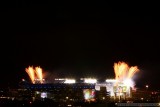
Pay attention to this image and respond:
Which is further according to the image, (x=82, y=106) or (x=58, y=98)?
(x=58, y=98)

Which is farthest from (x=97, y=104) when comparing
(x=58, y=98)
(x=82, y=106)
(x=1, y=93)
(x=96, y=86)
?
(x=1, y=93)

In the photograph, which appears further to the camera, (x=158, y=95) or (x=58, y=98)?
(x=158, y=95)

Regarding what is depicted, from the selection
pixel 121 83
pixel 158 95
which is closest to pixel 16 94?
pixel 121 83

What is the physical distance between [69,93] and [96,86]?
13.9 metres

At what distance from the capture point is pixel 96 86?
484ft

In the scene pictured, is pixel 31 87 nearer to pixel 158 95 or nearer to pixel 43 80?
pixel 43 80

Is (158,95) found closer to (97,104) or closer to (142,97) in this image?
(142,97)

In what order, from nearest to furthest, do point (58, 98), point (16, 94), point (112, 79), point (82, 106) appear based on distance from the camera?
point (82, 106) → point (58, 98) → point (16, 94) → point (112, 79)

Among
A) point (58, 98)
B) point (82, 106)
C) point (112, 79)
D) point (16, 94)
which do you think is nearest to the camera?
point (82, 106)

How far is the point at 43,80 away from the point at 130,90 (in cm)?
3297

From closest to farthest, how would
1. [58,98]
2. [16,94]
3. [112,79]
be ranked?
1. [58,98]
2. [16,94]
3. [112,79]

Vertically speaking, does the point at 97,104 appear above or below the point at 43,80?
below

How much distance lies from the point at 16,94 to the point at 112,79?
36.9m

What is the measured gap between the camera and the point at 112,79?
500 feet
